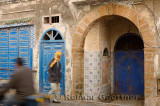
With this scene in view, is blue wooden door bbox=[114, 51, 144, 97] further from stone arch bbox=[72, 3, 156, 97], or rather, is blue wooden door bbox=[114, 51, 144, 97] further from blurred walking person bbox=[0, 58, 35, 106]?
blurred walking person bbox=[0, 58, 35, 106]

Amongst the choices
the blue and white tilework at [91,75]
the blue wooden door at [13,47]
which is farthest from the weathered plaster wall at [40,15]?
the blue and white tilework at [91,75]

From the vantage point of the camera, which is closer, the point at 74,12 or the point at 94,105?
the point at 94,105

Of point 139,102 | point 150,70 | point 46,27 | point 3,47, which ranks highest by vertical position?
point 46,27

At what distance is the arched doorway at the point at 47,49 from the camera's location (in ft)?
27.8

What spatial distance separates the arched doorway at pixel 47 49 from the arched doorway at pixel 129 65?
276 centimetres

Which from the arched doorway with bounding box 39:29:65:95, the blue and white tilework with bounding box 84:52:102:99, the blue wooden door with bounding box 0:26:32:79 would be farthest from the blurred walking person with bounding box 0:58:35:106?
the blue wooden door with bounding box 0:26:32:79

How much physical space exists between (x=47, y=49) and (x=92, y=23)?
87.3 inches

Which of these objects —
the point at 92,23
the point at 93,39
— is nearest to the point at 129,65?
the point at 93,39

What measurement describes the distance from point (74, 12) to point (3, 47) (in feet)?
13.4

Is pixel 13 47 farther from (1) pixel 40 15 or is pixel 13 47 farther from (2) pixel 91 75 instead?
(2) pixel 91 75

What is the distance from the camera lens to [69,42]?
823 centimetres

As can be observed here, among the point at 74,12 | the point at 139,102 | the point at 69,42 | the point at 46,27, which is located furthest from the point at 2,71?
the point at 139,102

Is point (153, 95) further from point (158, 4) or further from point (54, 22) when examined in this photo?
point (54, 22)

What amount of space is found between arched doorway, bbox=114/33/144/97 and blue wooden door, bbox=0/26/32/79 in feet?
12.9
